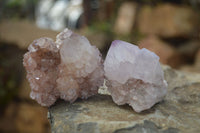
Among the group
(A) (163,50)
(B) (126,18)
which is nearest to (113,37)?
(B) (126,18)

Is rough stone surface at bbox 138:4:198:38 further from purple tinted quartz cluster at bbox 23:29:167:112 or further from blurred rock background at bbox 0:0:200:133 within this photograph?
purple tinted quartz cluster at bbox 23:29:167:112

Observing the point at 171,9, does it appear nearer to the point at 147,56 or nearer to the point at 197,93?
the point at 197,93

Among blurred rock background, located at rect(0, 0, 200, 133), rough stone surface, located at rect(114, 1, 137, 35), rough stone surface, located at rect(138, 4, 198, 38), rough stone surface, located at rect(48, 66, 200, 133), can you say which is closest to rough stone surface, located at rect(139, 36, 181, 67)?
blurred rock background, located at rect(0, 0, 200, 133)

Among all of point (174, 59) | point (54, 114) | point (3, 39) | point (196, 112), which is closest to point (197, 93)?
point (196, 112)

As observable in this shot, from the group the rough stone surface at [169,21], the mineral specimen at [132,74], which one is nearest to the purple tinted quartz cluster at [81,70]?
the mineral specimen at [132,74]

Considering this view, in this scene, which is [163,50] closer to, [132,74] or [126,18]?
[126,18]

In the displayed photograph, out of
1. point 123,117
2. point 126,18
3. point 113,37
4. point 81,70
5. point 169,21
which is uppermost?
point 81,70
